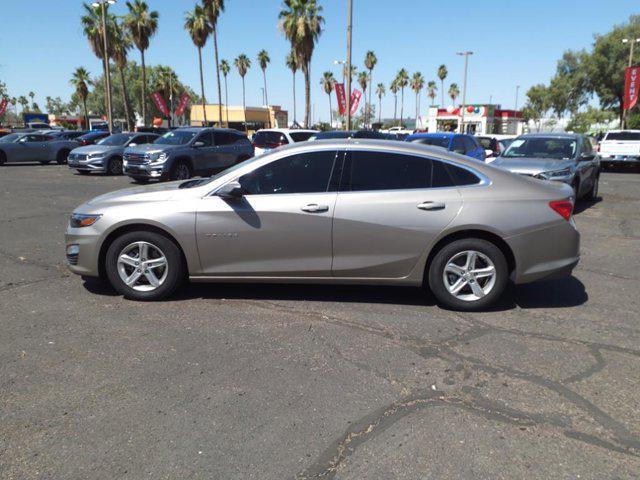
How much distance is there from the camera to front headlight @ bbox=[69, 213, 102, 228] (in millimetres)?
5129

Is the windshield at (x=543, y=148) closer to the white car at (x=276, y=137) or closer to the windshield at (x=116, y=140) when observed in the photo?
the white car at (x=276, y=137)

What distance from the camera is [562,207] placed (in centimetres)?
500

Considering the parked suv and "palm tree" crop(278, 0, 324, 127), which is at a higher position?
"palm tree" crop(278, 0, 324, 127)

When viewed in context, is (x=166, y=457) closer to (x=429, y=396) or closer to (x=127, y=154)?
(x=429, y=396)

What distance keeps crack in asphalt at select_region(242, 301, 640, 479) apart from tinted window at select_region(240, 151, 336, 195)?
54.4 inches

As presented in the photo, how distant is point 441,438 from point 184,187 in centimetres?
355

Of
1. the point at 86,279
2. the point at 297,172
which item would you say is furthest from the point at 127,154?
the point at 297,172

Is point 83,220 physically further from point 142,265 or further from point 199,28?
point 199,28

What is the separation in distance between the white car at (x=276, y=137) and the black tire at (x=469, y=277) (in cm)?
1295

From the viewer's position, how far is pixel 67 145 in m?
25.0

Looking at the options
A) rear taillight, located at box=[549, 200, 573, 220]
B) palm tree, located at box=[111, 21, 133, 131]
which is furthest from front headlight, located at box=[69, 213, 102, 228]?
palm tree, located at box=[111, 21, 133, 131]

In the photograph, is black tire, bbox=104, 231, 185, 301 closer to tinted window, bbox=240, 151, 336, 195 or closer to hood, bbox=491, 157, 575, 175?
tinted window, bbox=240, 151, 336, 195

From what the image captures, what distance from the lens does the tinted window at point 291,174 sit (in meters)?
5.05

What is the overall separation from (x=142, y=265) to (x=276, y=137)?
13.1 metres
